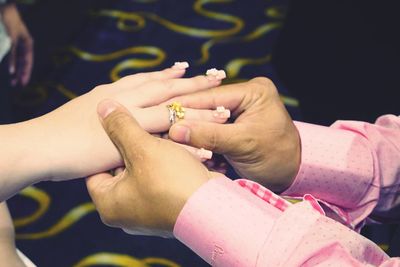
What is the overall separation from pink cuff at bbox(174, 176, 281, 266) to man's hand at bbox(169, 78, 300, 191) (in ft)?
0.51

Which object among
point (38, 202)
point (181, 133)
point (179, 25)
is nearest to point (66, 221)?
point (38, 202)

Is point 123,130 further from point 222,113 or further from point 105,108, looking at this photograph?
point 222,113

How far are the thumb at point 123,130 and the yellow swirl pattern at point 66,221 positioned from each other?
2.47ft

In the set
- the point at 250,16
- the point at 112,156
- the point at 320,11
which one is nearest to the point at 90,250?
the point at 112,156

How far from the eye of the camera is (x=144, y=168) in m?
0.77

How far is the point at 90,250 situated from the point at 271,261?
3.06 ft

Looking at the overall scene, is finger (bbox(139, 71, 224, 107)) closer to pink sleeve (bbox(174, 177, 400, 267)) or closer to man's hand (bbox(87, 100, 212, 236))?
man's hand (bbox(87, 100, 212, 236))

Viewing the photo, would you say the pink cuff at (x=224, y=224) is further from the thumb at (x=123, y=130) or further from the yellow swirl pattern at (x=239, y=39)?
the yellow swirl pattern at (x=239, y=39)

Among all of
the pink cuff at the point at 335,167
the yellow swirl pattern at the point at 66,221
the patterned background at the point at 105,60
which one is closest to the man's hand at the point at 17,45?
the patterned background at the point at 105,60

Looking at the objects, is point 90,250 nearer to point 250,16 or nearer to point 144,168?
point 144,168

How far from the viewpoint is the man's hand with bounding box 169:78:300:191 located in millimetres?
897

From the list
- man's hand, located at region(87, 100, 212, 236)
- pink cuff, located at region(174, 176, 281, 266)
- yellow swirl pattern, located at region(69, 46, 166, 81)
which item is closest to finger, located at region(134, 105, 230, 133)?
man's hand, located at region(87, 100, 212, 236)

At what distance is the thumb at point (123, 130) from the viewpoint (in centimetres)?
79

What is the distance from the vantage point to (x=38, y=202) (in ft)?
5.31
